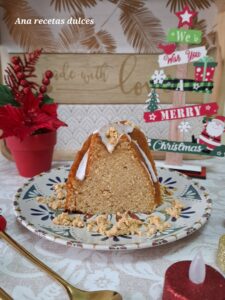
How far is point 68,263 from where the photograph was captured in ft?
1.95

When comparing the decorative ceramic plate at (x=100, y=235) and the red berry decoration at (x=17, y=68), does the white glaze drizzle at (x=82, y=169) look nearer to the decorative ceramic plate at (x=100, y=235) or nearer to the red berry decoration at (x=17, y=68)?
the decorative ceramic plate at (x=100, y=235)

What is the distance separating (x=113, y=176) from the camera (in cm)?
72

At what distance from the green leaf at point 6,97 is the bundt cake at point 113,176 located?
274mm

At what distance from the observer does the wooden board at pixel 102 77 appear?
994 mm

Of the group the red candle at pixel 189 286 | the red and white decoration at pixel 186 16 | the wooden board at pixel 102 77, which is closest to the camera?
the red candle at pixel 189 286

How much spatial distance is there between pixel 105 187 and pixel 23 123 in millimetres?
272

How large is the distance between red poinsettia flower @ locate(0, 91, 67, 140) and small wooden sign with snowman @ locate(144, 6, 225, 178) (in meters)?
0.24

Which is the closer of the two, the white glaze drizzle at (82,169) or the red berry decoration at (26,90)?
the white glaze drizzle at (82,169)

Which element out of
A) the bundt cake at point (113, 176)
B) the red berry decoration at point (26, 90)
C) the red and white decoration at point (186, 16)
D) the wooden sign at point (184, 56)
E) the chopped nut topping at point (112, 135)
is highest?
the red and white decoration at point (186, 16)

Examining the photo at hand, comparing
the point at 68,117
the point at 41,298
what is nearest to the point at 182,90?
the point at 68,117

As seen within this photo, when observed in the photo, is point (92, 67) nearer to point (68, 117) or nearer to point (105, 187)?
point (68, 117)

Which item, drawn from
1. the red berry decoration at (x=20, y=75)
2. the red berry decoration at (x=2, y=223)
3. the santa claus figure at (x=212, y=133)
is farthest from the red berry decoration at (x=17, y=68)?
the santa claus figure at (x=212, y=133)

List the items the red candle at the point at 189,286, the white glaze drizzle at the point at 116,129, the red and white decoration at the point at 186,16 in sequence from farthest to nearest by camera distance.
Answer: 1. the red and white decoration at the point at 186,16
2. the white glaze drizzle at the point at 116,129
3. the red candle at the point at 189,286

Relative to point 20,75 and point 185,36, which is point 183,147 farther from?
point 20,75
